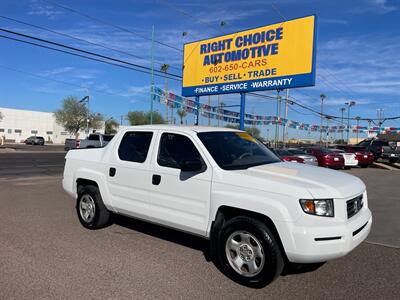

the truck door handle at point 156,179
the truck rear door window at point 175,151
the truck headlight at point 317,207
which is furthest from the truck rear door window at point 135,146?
the truck headlight at point 317,207

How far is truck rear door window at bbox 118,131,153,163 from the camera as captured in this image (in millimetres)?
5781

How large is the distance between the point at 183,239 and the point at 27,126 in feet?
303

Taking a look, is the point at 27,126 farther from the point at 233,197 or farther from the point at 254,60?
the point at 233,197

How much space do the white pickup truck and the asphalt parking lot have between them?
323 mm

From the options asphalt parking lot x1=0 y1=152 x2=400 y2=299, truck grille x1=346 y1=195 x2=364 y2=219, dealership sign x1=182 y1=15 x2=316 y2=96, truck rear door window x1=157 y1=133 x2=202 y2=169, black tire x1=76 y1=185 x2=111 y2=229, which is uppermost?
dealership sign x1=182 y1=15 x2=316 y2=96

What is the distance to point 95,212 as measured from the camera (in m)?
6.43

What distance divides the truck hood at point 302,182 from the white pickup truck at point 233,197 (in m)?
0.01

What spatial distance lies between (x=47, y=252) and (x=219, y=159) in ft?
8.57

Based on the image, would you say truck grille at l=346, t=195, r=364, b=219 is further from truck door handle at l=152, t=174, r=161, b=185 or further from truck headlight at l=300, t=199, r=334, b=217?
truck door handle at l=152, t=174, r=161, b=185

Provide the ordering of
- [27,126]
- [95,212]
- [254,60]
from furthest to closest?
[27,126] < [254,60] < [95,212]

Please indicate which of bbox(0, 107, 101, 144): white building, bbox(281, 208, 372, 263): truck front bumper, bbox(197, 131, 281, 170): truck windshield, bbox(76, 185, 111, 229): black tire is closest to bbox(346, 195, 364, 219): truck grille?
bbox(281, 208, 372, 263): truck front bumper

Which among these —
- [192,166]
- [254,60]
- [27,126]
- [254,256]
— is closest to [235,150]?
[192,166]

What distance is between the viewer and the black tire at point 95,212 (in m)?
6.38

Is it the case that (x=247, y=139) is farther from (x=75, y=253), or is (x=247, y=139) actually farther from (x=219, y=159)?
(x=75, y=253)
